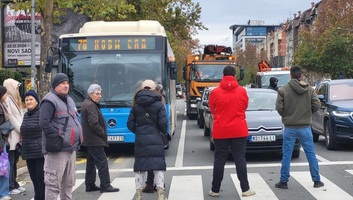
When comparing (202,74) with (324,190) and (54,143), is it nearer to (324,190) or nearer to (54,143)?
(324,190)

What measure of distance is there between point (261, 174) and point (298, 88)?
231cm

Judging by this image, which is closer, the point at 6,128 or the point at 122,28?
the point at 6,128

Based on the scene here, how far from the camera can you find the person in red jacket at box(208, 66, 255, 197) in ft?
29.4

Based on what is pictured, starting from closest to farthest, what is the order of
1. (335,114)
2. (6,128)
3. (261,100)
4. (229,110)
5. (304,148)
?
1. (6,128)
2. (229,110)
3. (304,148)
4. (261,100)
5. (335,114)

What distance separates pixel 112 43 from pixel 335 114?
19.0 feet

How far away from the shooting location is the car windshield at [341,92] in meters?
15.7

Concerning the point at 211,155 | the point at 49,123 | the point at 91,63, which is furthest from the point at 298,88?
the point at 91,63

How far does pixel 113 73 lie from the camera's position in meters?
14.5

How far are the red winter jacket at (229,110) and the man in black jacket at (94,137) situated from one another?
77.6 inches

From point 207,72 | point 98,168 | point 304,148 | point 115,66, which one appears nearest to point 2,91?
point 98,168

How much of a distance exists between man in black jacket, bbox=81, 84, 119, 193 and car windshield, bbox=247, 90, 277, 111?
522cm

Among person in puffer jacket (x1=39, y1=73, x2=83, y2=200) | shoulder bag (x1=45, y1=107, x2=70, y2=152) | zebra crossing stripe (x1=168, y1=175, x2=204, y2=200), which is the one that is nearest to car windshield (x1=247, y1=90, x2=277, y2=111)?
zebra crossing stripe (x1=168, y1=175, x2=204, y2=200)

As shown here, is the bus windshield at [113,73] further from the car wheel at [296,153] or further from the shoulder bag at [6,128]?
the shoulder bag at [6,128]

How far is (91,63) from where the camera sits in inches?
574
